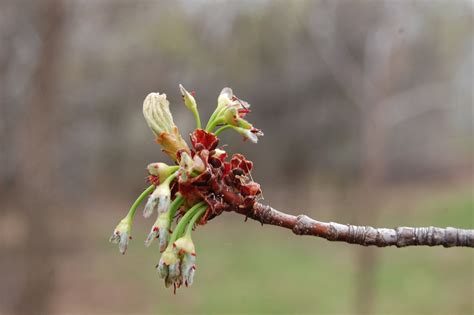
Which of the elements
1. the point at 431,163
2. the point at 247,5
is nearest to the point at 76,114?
the point at 247,5

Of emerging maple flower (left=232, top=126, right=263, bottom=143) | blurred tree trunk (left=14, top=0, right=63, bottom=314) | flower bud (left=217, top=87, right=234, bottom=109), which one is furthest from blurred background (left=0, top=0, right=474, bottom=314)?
emerging maple flower (left=232, top=126, right=263, bottom=143)

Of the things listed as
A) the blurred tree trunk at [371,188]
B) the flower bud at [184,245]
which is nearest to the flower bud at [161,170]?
the flower bud at [184,245]

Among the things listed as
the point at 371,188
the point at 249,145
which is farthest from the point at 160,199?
the point at 249,145

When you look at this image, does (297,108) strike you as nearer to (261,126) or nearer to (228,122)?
(261,126)

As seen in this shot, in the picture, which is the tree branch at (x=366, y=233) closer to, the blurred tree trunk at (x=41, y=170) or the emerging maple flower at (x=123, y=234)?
the emerging maple flower at (x=123, y=234)

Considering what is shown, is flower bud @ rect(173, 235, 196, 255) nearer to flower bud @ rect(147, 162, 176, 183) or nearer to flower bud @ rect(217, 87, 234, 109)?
flower bud @ rect(147, 162, 176, 183)
